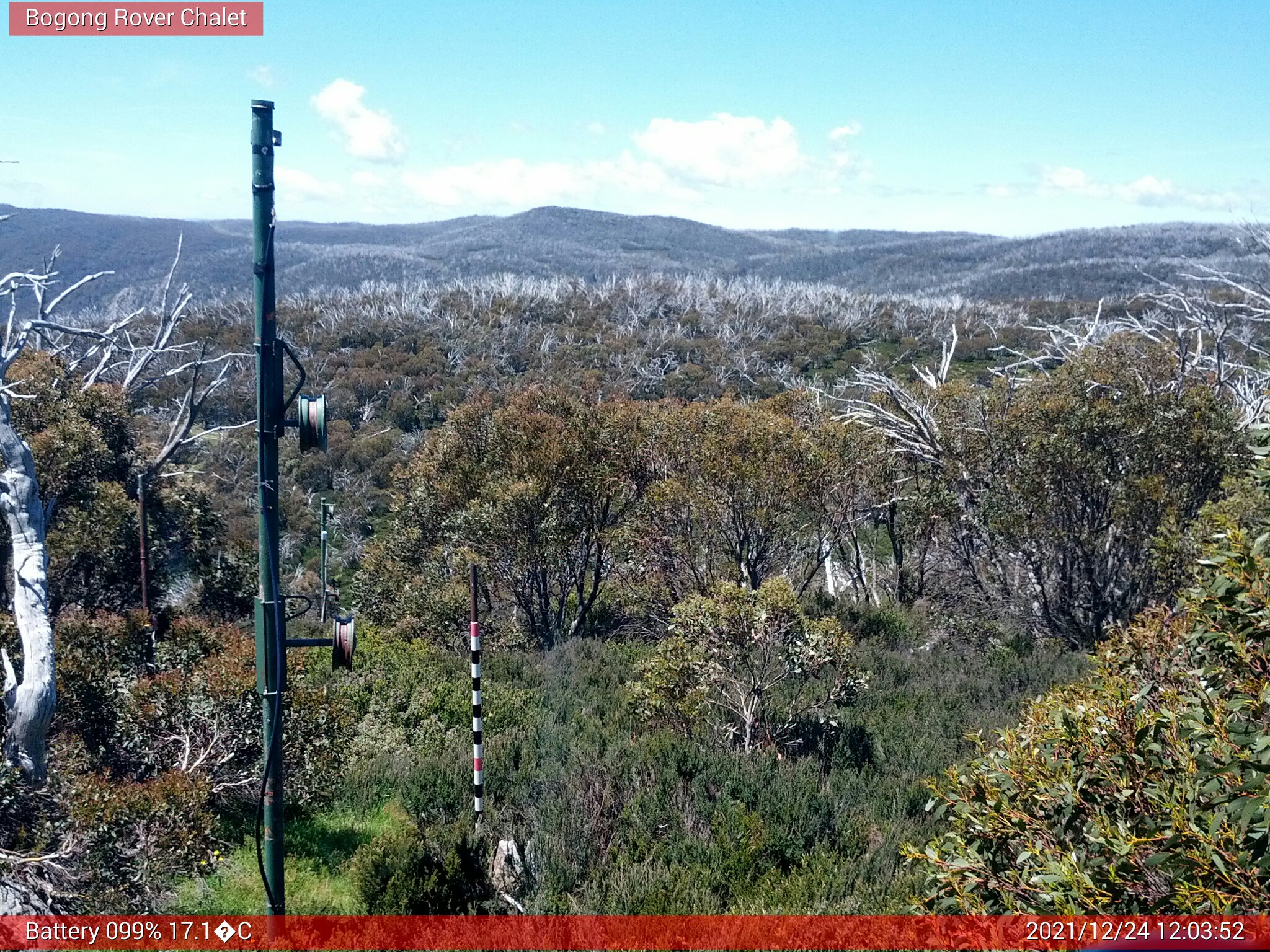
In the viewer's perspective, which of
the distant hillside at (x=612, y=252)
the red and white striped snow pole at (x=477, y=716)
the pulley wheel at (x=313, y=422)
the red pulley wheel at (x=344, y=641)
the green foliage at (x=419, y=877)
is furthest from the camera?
the distant hillside at (x=612, y=252)

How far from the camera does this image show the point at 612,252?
10562 cm

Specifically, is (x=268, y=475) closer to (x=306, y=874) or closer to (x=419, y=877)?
(x=419, y=877)

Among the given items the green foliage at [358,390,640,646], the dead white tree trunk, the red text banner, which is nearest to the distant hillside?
the green foliage at [358,390,640,646]

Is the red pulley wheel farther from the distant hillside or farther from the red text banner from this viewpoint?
the distant hillside

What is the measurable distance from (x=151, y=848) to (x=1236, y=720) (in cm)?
577

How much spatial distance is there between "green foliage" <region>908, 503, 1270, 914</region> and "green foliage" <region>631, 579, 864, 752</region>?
13.2 feet

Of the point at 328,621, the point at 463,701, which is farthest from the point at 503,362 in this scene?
the point at 463,701

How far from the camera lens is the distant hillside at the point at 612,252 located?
6588cm

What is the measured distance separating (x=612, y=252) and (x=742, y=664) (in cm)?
10037

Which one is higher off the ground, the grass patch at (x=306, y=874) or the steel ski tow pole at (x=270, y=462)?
the steel ski tow pole at (x=270, y=462)

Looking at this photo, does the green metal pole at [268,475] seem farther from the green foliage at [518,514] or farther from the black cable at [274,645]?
the green foliage at [518,514]

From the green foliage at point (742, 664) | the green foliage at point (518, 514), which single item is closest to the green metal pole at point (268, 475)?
the green foliage at point (742, 664)

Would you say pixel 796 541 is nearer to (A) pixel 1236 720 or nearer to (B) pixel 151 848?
(B) pixel 151 848

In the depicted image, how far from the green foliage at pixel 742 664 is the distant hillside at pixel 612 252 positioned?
41866 millimetres
